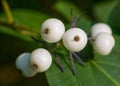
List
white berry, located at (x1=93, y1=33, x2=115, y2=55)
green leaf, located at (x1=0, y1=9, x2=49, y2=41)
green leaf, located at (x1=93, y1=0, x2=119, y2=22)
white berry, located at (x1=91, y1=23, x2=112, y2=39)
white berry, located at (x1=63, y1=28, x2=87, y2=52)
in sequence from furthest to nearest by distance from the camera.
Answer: green leaf, located at (x1=93, y1=0, x2=119, y2=22) < green leaf, located at (x1=0, y1=9, x2=49, y2=41) < white berry, located at (x1=91, y1=23, x2=112, y2=39) < white berry, located at (x1=93, y1=33, x2=115, y2=55) < white berry, located at (x1=63, y1=28, x2=87, y2=52)

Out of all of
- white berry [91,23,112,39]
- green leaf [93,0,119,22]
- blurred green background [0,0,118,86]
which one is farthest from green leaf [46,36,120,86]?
green leaf [93,0,119,22]

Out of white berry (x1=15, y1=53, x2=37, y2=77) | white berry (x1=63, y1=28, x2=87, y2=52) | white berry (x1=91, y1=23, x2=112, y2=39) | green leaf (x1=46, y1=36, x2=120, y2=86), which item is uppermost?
white berry (x1=63, y1=28, x2=87, y2=52)

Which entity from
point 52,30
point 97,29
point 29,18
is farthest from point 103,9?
point 52,30

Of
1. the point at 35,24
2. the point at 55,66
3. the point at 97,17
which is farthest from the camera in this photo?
the point at 97,17

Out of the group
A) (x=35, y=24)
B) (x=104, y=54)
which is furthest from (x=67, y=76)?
(x=35, y=24)

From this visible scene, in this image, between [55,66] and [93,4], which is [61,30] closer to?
[55,66]

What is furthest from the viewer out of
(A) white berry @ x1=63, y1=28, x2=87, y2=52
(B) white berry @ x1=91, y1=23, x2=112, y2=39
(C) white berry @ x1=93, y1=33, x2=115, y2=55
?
(B) white berry @ x1=91, y1=23, x2=112, y2=39

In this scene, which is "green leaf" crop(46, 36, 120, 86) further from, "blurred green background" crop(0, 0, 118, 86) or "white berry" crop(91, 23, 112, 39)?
"blurred green background" crop(0, 0, 118, 86)
